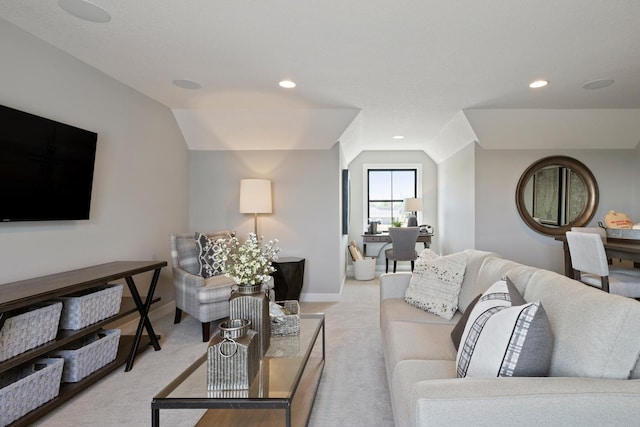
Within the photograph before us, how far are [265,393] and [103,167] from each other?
2.54m

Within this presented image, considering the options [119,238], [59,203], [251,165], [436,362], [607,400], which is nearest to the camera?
[607,400]

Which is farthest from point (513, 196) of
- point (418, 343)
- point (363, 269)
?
point (418, 343)

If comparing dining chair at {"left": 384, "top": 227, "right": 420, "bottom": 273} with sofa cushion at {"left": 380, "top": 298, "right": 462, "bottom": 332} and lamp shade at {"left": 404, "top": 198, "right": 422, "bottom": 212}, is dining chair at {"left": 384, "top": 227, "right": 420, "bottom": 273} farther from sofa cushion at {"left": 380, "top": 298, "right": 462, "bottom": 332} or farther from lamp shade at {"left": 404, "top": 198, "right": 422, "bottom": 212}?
sofa cushion at {"left": 380, "top": 298, "right": 462, "bottom": 332}

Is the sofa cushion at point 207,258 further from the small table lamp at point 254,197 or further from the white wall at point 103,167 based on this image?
the small table lamp at point 254,197

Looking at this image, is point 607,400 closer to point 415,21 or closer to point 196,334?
point 415,21

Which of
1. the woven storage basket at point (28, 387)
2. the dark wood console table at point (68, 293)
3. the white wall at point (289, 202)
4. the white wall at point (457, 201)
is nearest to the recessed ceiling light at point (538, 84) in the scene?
the white wall at point (457, 201)

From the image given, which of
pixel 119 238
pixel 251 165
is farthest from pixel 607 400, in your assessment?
pixel 251 165

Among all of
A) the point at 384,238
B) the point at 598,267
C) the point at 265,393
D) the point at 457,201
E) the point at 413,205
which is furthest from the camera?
the point at 413,205

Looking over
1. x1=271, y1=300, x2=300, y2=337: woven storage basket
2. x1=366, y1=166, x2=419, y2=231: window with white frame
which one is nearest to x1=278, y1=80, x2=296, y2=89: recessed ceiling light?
x1=271, y1=300, x2=300, y2=337: woven storage basket

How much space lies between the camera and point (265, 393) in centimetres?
134

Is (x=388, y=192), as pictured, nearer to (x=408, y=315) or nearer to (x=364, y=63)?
(x=364, y=63)

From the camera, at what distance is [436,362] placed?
1.47m

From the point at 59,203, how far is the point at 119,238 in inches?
29.0

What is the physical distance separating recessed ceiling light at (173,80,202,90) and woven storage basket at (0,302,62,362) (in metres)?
2.10
